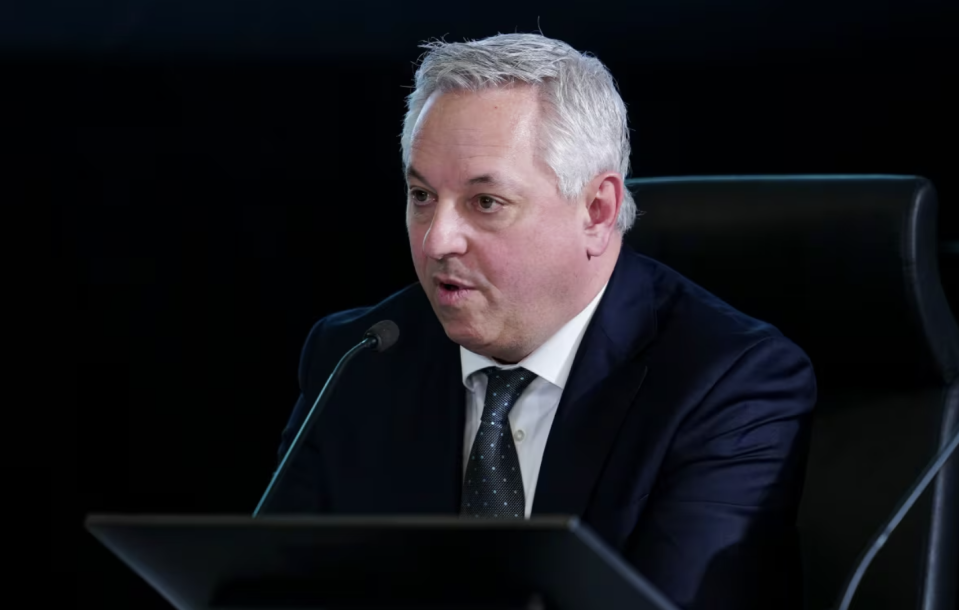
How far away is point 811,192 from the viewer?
1.71 m

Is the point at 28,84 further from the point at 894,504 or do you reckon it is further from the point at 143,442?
the point at 894,504

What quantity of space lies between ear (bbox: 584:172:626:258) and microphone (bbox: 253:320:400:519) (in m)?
0.30

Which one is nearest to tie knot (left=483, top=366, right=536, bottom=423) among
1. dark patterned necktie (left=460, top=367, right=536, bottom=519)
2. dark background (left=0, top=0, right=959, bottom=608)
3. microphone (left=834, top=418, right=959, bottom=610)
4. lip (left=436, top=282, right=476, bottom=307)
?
dark patterned necktie (left=460, top=367, right=536, bottom=519)

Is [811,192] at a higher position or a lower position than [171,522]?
higher

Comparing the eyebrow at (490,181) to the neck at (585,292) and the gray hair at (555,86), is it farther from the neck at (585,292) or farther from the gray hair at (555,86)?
the neck at (585,292)

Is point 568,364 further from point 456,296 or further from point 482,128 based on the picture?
point 482,128

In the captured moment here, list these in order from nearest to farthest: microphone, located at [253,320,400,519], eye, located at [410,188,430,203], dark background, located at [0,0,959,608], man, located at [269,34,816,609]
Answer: microphone, located at [253,320,400,519] < man, located at [269,34,816,609] < eye, located at [410,188,430,203] < dark background, located at [0,0,959,608]

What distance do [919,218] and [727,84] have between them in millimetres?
972

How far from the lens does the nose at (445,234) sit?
1550 mm

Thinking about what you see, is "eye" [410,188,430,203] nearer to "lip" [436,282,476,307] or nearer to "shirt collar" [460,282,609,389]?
"lip" [436,282,476,307]

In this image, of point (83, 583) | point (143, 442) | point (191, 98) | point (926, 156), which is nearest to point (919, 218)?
point (926, 156)

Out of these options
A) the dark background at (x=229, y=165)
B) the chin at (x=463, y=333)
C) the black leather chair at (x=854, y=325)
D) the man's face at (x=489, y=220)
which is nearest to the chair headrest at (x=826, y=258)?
the black leather chair at (x=854, y=325)

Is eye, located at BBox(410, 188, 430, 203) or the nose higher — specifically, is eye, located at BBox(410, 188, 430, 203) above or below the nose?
above

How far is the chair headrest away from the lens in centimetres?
162
